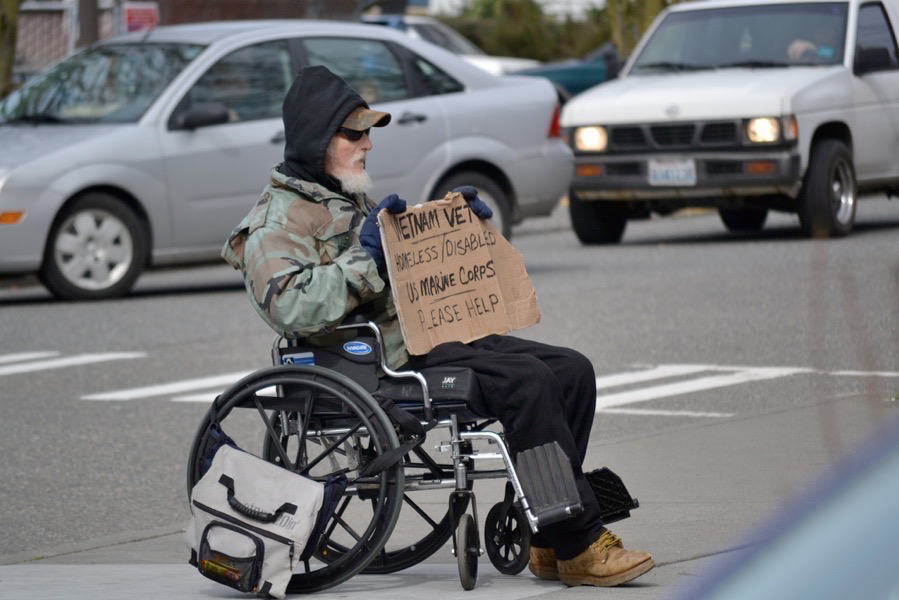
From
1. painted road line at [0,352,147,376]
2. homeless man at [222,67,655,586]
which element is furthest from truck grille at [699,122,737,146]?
homeless man at [222,67,655,586]

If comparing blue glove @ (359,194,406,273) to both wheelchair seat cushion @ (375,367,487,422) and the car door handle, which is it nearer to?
wheelchair seat cushion @ (375,367,487,422)

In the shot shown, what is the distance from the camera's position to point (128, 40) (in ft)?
44.0

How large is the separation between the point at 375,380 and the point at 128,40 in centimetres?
926

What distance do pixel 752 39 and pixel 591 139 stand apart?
1.63 m

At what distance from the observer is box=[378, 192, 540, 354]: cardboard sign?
4812 millimetres

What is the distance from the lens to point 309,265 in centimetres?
477

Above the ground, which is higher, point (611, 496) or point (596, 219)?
point (611, 496)

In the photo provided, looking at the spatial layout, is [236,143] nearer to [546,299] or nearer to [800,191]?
[546,299]

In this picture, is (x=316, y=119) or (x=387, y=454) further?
(x=316, y=119)

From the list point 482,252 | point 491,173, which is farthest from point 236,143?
point 482,252

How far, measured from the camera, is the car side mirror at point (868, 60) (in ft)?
49.0

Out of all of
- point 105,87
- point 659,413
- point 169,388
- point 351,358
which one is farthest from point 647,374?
point 105,87

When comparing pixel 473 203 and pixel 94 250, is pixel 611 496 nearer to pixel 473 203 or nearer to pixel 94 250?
pixel 473 203

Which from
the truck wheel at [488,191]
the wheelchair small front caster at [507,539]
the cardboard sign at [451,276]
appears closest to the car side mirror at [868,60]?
the truck wheel at [488,191]
